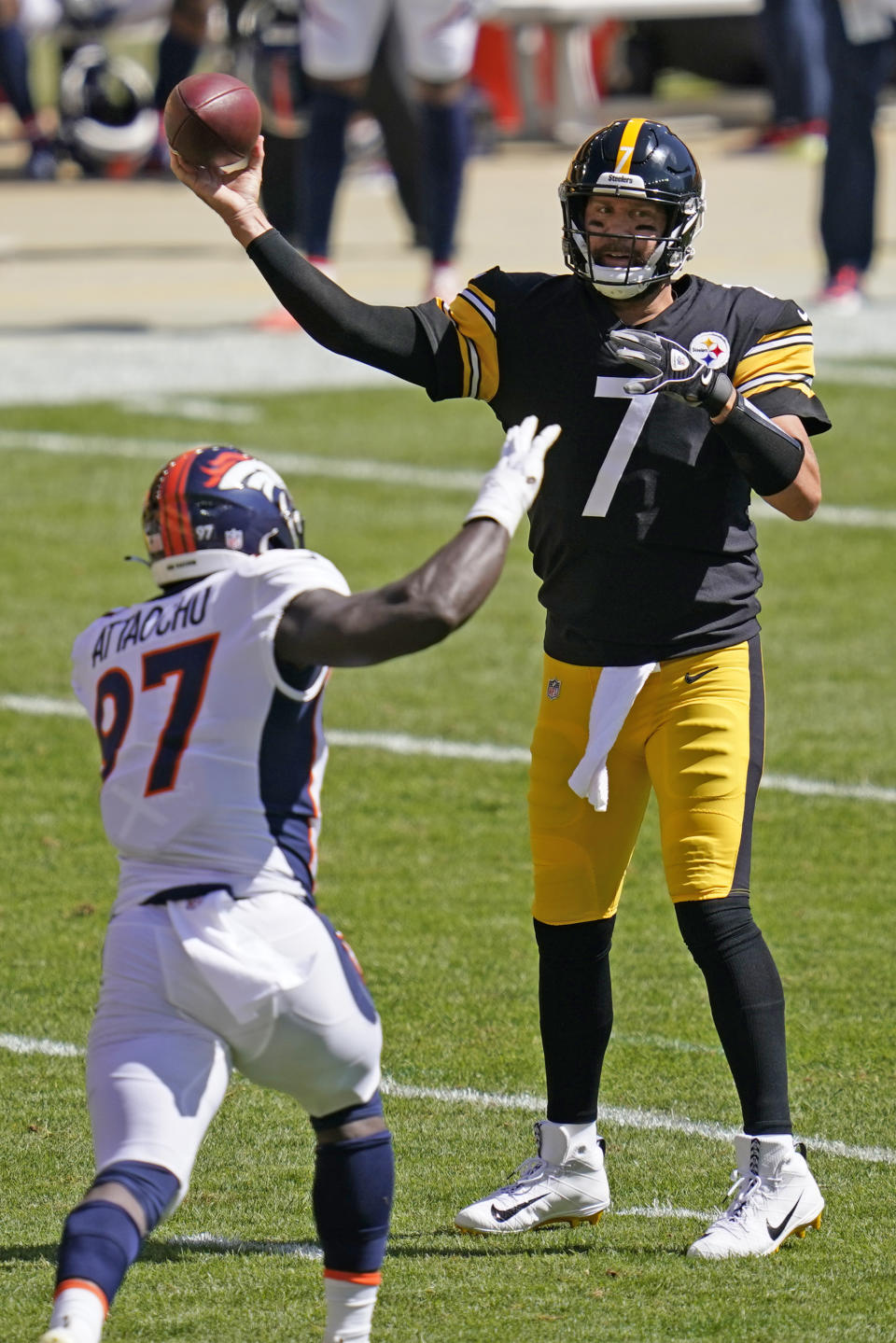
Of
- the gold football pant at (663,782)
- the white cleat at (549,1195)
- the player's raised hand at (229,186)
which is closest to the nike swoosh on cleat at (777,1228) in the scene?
the white cleat at (549,1195)

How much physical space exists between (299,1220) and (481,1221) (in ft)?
1.12

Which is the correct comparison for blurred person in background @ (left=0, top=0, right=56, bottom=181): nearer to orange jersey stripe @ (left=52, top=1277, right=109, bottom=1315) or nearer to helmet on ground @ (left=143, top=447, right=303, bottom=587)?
helmet on ground @ (left=143, top=447, right=303, bottom=587)

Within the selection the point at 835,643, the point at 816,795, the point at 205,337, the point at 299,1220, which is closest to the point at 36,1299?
the point at 299,1220

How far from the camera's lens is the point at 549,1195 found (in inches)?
180

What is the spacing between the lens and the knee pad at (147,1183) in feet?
11.5

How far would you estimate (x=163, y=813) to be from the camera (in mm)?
3715

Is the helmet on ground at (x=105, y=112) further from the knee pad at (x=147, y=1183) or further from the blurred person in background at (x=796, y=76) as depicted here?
the knee pad at (x=147, y=1183)

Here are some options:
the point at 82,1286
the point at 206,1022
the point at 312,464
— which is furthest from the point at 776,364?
the point at 312,464

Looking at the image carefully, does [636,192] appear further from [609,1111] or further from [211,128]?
[609,1111]

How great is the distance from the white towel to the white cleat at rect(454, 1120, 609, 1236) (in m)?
0.66

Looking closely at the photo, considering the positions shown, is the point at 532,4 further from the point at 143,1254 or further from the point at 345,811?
the point at 143,1254

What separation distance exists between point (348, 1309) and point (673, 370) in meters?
1.72

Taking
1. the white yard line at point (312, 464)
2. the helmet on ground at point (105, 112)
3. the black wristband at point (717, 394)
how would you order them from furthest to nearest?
1. the helmet on ground at point (105, 112)
2. the white yard line at point (312, 464)
3. the black wristband at point (717, 394)

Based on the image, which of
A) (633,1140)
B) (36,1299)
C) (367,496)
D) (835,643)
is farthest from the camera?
(367,496)
